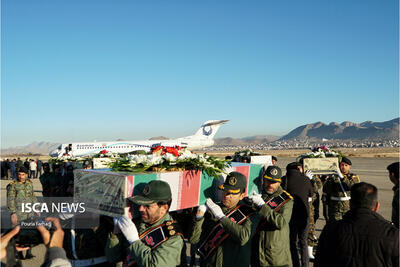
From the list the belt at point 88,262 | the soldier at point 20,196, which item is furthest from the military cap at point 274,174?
the soldier at point 20,196

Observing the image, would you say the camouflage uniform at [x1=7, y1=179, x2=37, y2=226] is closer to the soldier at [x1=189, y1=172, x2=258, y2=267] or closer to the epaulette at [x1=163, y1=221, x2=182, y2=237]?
the soldier at [x1=189, y1=172, x2=258, y2=267]

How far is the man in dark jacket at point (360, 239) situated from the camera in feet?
9.14

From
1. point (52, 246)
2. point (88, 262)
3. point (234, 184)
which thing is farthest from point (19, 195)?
point (234, 184)

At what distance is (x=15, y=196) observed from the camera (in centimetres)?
677

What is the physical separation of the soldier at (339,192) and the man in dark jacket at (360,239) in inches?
165

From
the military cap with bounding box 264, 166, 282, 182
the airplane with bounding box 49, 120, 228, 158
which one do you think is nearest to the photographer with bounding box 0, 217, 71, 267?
the military cap with bounding box 264, 166, 282, 182

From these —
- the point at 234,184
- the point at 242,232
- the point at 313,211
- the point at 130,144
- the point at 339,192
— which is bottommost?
the point at 313,211

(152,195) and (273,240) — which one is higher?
(152,195)

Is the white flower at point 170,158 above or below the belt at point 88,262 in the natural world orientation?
above

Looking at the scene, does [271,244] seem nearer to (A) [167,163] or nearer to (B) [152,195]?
(A) [167,163]

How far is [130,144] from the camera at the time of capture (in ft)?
169

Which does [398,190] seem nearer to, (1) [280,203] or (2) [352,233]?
(1) [280,203]

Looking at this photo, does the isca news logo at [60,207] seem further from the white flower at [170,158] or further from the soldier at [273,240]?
the soldier at [273,240]

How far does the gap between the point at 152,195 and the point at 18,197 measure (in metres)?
5.32
